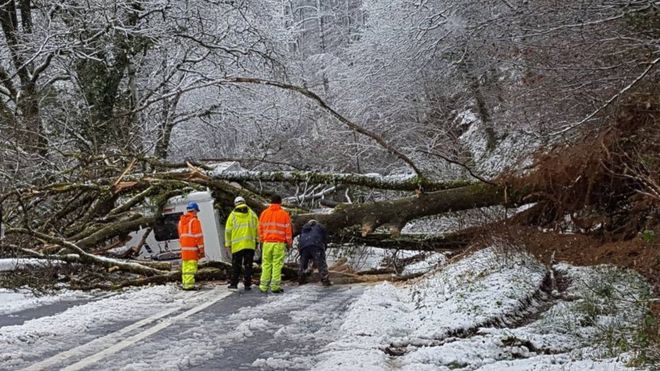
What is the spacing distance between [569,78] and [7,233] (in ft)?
33.5

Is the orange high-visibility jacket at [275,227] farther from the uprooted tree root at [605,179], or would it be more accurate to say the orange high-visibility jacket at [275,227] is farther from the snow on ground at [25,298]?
the uprooted tree root at [605,179]

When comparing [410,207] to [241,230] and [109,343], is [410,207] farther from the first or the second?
[109,343]

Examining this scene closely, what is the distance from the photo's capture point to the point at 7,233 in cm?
1219

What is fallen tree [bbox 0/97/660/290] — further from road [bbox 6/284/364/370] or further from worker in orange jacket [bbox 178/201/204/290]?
road [bbox 6/284/364/370]

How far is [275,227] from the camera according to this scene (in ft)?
36.2

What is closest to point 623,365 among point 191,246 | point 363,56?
point 191,246

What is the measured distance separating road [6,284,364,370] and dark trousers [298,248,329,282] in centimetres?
201

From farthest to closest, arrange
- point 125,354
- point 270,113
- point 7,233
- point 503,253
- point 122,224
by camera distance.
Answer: point 270,113, point 122,224, point 7,233, point 503,253, point 125,354

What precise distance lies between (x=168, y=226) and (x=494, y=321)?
820cm

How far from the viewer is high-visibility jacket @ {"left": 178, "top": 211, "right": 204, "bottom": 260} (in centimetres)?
1113

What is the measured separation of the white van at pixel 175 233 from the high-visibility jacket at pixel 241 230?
52.9 inches

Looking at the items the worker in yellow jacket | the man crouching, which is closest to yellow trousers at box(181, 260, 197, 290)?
the worker in yellow jacket

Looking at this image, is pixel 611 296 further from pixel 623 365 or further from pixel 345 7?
pixel 345 7

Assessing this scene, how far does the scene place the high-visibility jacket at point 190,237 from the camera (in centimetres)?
1113
